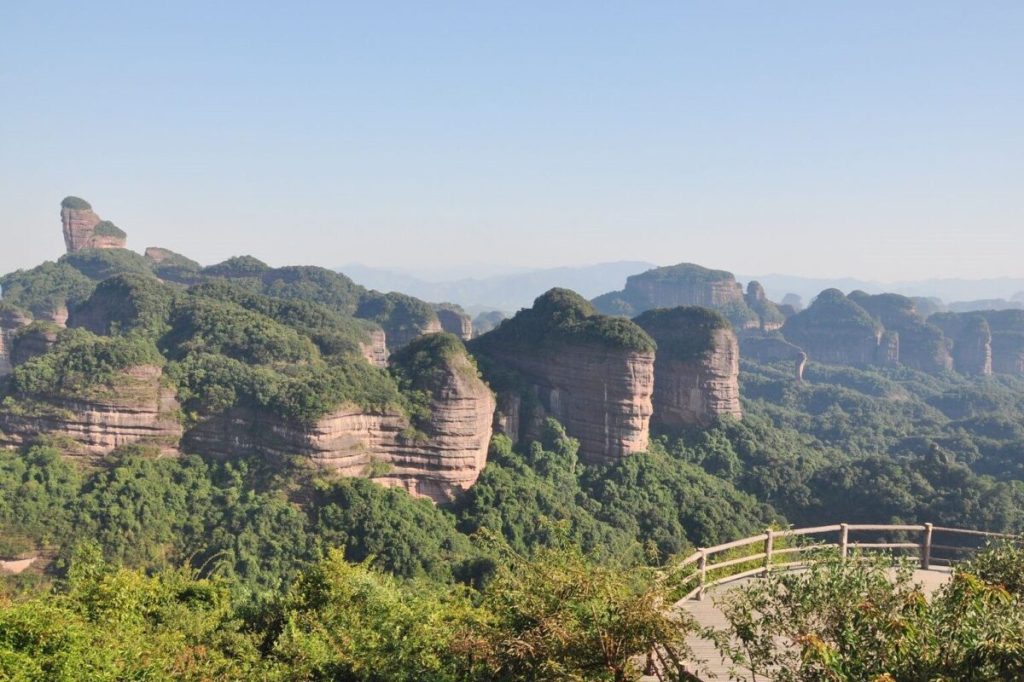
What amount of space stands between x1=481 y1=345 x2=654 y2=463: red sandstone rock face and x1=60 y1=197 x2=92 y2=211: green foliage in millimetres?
97130

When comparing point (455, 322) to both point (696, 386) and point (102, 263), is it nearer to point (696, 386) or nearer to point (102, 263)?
point (102, 263)

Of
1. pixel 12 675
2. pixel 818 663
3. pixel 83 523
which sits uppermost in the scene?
pixel 818 663

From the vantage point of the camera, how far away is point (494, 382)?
163 ft

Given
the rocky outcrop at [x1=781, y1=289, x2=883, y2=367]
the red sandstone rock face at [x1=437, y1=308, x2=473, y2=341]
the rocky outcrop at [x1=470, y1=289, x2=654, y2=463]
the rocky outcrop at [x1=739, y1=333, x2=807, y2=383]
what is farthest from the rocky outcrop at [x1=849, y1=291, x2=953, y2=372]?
the rocky outcrop at [x1=470, y1=289, x2=654, y2=463]

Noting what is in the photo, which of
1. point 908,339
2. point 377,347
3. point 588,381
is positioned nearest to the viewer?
point 588,381

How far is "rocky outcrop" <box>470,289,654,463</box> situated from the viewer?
160 ft

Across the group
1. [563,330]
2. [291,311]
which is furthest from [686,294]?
[291,311]

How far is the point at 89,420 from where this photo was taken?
127 feet

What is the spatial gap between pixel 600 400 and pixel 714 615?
121ft

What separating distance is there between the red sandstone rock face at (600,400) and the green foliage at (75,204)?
97.1 m

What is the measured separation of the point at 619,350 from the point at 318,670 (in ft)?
119

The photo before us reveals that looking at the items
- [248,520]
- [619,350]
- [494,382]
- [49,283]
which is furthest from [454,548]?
[49,283]

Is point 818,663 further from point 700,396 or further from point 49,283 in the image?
point 49,283

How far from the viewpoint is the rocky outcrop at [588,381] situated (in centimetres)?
4888
